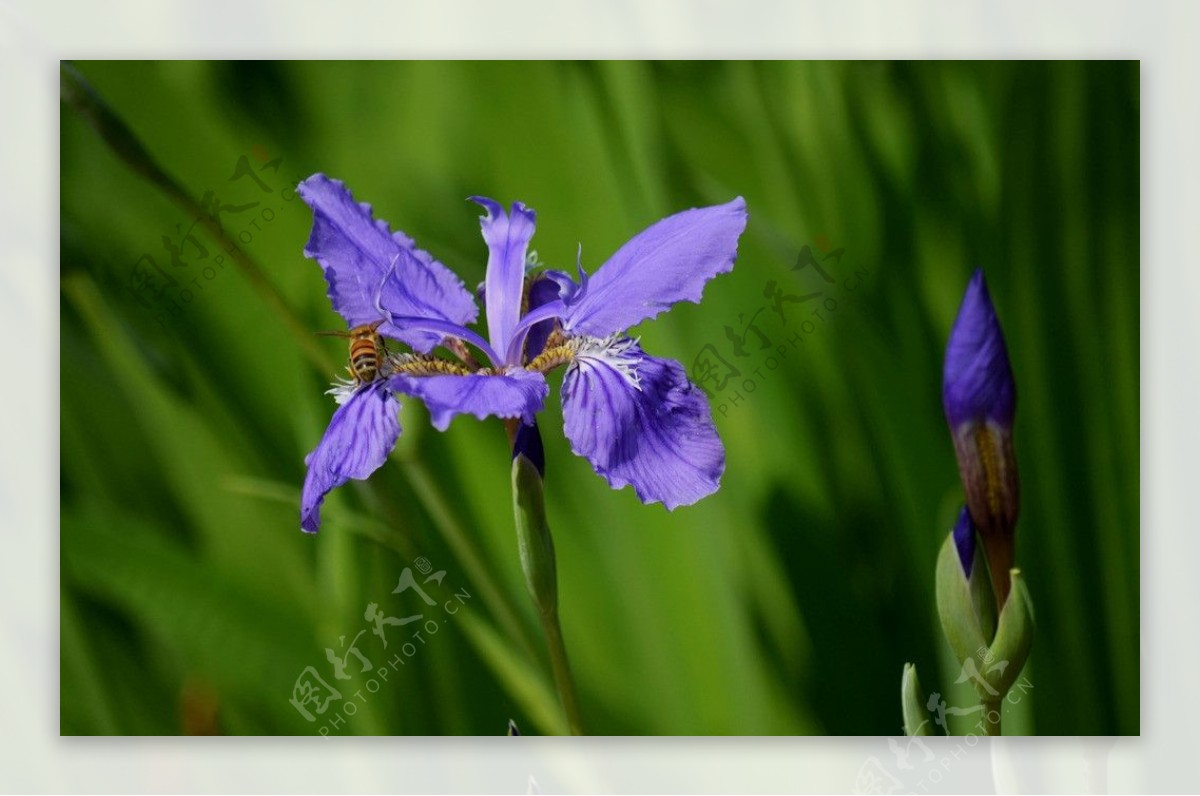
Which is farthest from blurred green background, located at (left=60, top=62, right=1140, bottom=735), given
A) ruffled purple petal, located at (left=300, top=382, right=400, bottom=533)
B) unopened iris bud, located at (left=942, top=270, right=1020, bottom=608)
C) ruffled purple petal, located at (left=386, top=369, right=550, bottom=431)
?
ruffled purple petal, located at (left=386, top=369, right=550, bottom=431)

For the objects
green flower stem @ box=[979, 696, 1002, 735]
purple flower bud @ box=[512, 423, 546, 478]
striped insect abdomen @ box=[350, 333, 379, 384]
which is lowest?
green flower stem @ box=[979, 696, 1002, 735]

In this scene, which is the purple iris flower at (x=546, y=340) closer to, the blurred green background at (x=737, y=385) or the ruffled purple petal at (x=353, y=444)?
the ruffled purple petal at (x=353, y=444)

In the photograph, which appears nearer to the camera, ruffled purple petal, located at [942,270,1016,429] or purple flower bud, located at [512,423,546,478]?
purple flower bud, located at [512,423,546,478]

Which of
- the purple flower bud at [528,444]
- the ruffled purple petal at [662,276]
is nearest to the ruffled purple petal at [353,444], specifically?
the purple flower bud at [528,444]

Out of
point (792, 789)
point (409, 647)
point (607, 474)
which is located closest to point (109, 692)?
point (409, 647)

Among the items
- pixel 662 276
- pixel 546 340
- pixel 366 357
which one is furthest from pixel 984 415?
pixel 366 357

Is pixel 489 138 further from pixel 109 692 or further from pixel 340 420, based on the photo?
pixel 109 692

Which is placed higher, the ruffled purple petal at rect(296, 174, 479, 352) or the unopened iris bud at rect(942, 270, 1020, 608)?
the ruffled purple petal at rect(296, 174, 479, 352)

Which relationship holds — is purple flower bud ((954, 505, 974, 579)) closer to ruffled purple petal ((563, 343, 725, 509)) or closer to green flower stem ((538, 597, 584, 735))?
ruffled purple petal ((563, 343, 725, 509))
